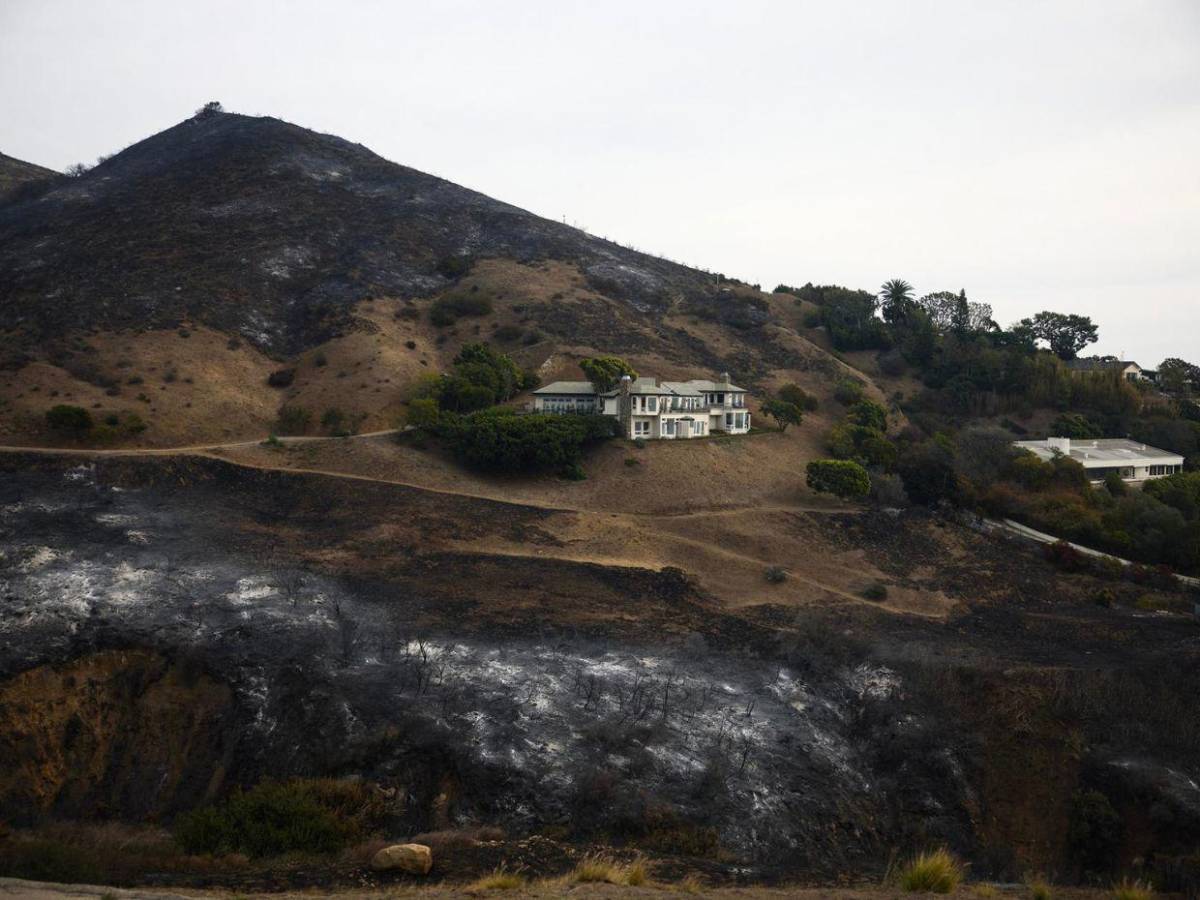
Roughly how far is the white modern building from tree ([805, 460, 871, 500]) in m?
15.9

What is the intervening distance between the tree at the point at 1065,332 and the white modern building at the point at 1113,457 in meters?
28.9

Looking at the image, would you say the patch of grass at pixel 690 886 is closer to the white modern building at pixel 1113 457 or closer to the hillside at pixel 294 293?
the hillside at pixel 294 293

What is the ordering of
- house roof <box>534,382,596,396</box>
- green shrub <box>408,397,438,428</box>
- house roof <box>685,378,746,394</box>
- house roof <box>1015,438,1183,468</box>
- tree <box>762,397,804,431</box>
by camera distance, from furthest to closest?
tree <box>762,397,804,431</box> < house roof <box>685,378,746,394</box> < house roof <box>1015,438,1183,468</box> < house roof <box>534,382,596,396</box> < green shrub <box>408,397,438,428</box>

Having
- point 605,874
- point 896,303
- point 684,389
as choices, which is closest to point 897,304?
point 896,303

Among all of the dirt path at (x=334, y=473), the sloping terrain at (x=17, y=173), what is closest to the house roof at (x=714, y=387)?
the dirt path at (x=334, y=473)

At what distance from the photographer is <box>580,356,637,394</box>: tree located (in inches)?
2448

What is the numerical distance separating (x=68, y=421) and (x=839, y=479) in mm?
42997

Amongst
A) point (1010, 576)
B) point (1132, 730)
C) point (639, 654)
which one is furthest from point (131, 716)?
point (1010, 576)

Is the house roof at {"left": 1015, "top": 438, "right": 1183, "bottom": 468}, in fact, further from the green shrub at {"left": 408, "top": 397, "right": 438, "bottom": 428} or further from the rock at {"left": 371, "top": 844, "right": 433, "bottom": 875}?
the rock at {"left": 371, "top": 844, "right": 433, "bottom": 875}

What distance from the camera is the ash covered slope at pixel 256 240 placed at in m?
71.2

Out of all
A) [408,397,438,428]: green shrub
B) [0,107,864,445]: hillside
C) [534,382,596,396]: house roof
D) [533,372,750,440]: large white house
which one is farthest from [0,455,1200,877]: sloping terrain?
[534,382,596,396]: house roof

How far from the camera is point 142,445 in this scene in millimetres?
50469

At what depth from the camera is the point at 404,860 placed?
2045 centimetres

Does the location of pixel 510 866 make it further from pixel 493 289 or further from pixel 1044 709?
pixel 493 289
